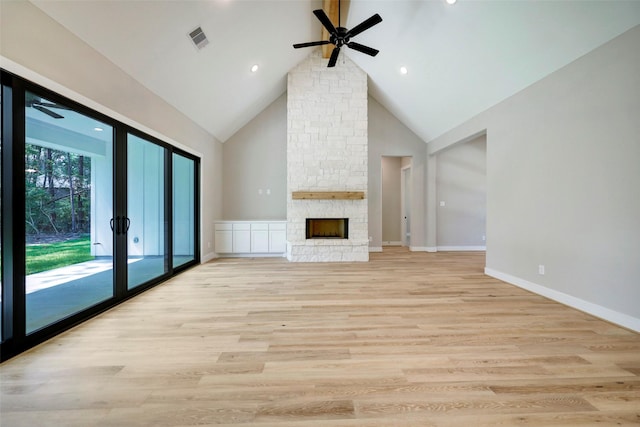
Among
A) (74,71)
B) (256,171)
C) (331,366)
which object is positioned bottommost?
(331,366)

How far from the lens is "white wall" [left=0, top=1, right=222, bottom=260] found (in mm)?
1938

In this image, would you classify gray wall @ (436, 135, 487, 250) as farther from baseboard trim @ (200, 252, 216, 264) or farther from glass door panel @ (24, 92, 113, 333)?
glass door panel @ (24, 92, 113, 333)

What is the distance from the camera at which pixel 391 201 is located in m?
8.17

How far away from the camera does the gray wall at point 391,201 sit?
809 cm

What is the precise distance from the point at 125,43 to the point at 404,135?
6052 mm

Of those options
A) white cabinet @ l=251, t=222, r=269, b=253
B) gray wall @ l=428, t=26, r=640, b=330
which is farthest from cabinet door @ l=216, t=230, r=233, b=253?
gray wall @ l=428, t=26, r=640, b=330

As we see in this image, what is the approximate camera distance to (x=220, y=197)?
Result: 6.54 m

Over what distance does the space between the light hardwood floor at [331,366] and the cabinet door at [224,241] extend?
2913 mm

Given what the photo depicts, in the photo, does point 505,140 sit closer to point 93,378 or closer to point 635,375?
point 635,375

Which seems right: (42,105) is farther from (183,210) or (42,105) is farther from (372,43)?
(372,43)

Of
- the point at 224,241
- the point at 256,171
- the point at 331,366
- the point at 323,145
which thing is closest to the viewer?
the point at 331,366

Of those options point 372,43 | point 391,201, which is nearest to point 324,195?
point 372,43

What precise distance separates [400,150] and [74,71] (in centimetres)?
639

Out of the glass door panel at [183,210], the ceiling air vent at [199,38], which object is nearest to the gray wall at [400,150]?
the glass door panel at [183,210]
